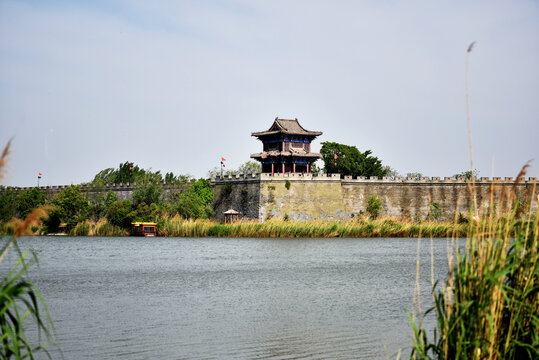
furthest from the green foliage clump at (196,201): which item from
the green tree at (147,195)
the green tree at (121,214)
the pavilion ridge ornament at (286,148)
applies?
the pavilion ridge ornament at (286,148)

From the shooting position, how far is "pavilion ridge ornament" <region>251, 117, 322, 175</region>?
52.0m

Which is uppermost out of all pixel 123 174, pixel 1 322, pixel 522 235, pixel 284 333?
pixel 123 174

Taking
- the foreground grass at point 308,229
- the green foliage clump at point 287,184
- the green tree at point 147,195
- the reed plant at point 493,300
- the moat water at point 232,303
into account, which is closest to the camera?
the reed plant at point 493,300

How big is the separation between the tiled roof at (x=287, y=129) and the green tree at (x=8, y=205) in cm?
2165

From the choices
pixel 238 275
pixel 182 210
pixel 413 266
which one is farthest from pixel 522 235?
pixel 182 210

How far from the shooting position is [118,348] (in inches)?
422

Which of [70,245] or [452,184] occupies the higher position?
[452,184]

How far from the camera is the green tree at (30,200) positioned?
57334 millimetres

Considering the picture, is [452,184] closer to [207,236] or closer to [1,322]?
[207,236]

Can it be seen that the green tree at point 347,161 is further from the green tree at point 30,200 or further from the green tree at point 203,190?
the green tree at point 30,200

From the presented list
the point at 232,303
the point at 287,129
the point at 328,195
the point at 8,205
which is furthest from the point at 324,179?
the point at 232,303

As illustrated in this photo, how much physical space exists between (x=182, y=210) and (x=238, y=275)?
26.0 m

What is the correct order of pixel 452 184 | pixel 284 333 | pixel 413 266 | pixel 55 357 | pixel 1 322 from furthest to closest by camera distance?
pixel 452 184 → pixel 413 266 → pixel 284 333 → pixel 55 357 → pixel 1 322

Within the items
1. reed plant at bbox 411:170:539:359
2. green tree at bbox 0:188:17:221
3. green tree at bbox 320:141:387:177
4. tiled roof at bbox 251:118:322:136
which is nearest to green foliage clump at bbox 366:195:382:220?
tiled roof at bbox 251:118:322:136
